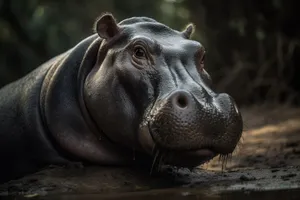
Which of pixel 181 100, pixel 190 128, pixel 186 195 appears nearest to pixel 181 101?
pixel 181 100

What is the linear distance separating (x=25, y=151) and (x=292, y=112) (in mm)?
6036

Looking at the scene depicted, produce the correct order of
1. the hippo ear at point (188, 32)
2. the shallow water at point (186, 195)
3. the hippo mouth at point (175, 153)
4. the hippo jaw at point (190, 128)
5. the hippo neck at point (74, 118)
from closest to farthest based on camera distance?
1. the shallow water at point (186, 195)
2. the hippo jaw at point (190, 128)
3. the hippo mouth at point (175, 153)
4. the hippo neck at point (74, 118)
5. the hippo ear at point (188, 32)

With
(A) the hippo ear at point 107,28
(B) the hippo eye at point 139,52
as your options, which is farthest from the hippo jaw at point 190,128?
(A) the hippo ear at point 107,28

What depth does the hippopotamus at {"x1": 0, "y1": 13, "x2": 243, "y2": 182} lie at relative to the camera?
159 inches

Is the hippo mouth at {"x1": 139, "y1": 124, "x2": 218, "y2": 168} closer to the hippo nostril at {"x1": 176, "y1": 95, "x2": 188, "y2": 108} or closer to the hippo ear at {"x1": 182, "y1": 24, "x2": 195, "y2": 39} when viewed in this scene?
the hippo nostril at {"x1": 176, "y1": 95, "x2": 188, "y2": 108}

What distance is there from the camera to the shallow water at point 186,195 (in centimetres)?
337

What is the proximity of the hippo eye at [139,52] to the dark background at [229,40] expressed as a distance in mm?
7312

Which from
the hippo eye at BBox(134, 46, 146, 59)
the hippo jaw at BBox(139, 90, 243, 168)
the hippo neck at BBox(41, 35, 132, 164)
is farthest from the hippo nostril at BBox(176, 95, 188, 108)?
the hippo neck at BBox(41, 35, 132, 164)

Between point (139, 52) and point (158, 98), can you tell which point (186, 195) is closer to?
point (158, 98)

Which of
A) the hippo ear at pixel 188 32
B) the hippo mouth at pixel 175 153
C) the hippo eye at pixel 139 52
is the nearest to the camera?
the hippo mouth at pixel 175 153

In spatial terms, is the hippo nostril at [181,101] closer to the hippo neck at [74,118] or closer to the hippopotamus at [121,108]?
the hippopotamus at [121,108]

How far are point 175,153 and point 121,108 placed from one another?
60 centimetres

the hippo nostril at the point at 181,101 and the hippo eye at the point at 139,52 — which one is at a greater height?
the hippo eye at the point at 139,52

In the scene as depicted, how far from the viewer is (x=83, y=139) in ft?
15.8
